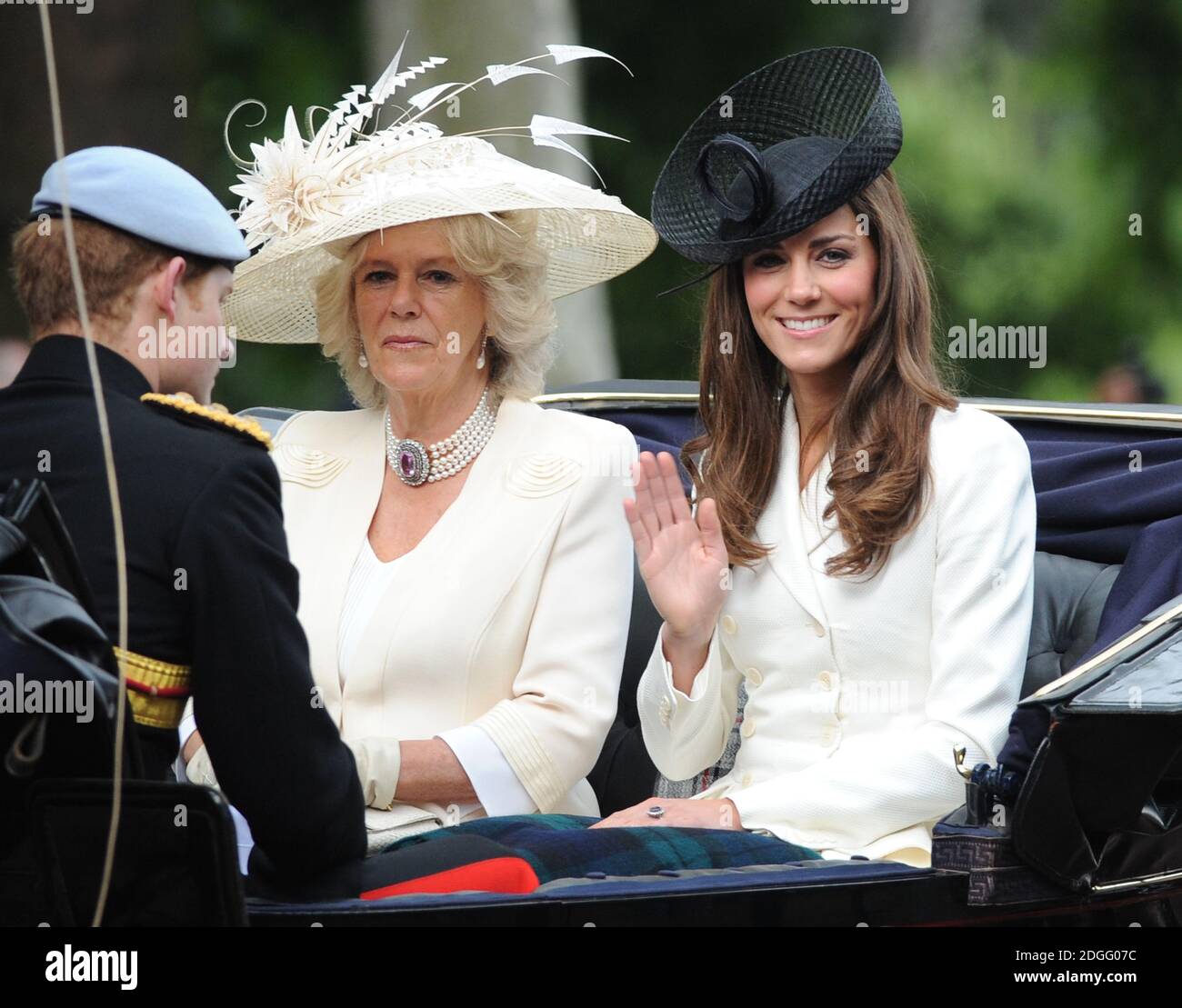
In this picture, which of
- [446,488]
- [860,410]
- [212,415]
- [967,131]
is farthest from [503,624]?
[967,131]

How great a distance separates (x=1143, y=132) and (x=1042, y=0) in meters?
1.08

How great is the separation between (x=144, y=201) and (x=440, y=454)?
3.67 feet

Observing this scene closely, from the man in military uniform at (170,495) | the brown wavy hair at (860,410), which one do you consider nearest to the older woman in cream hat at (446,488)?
the brown wavy hair at (860,410)

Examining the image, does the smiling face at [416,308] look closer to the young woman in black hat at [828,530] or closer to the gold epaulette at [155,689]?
the young woman in black hat at [828,530]

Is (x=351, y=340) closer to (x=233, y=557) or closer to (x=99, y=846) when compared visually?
(x=233, y=557)

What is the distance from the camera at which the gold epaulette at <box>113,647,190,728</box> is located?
2.72 meters

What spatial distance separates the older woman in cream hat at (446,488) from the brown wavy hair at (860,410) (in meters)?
0.26

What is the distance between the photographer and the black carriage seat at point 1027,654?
3836 mm

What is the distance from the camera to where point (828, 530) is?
11.4ft

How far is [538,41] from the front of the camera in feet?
26.9

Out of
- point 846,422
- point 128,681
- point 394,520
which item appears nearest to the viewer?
point 128,681

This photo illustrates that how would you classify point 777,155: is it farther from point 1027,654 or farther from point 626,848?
point 626,848

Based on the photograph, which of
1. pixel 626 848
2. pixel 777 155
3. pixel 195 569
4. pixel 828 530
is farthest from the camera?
pixel 777 155

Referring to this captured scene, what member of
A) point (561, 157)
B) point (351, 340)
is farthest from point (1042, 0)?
point (351, 340)
